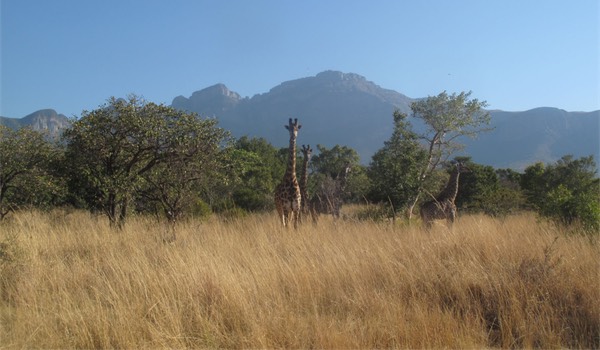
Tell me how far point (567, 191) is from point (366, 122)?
14269 centimetres

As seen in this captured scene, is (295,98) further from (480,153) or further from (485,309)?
(485,309)

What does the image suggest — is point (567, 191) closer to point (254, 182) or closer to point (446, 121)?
point (446, 121)

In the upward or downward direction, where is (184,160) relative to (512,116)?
downward

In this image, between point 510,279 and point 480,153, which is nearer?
point 510,279

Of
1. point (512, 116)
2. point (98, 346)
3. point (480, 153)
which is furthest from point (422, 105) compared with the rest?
point (512, 116)

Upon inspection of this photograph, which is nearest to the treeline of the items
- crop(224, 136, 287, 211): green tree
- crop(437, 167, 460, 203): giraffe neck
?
crop(224, 136, 287, 211): green tree

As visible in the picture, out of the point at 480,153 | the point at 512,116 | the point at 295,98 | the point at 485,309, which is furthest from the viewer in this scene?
the point at 295,98

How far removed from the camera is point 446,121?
14117 millimetres

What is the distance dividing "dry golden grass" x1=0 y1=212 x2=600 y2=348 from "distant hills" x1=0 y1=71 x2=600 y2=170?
248 feet

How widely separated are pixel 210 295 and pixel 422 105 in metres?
12.2

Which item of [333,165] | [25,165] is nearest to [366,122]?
[333,165]

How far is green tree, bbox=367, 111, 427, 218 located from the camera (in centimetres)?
1270

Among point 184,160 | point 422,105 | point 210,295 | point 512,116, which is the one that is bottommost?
point 210,295

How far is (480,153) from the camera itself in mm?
114938
